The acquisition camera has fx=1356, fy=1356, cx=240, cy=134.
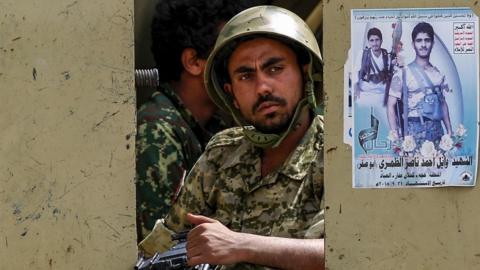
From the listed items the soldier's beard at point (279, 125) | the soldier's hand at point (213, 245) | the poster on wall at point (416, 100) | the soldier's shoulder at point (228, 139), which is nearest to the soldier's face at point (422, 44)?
the poster on wall at point (416, 100)

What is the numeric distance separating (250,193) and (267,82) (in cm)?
40

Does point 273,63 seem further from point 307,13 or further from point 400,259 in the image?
point 307,13

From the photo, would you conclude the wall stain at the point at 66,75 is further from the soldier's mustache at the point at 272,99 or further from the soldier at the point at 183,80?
the soldier at the point at 183,80

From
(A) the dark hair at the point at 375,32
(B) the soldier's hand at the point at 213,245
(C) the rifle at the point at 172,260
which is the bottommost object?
(C) the rifle at the point at 172,260

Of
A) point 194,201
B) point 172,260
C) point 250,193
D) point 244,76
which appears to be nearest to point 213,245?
point 172,260

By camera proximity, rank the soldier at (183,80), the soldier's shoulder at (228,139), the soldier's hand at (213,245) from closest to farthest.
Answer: the soldier's hand at (213,245), the soldier's shoulder at (228,139), the soldier at (183,80)

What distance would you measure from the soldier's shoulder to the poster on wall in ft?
2.94

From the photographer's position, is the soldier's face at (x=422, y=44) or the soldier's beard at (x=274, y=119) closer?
the soldier's face at (x=422, y=44)

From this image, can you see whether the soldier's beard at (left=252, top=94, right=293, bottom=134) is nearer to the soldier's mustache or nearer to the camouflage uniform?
the soldier's mustache

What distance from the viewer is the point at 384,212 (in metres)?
4.20

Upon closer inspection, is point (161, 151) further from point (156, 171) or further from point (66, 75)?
point (66, 75)

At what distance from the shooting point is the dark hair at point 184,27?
20.3ft

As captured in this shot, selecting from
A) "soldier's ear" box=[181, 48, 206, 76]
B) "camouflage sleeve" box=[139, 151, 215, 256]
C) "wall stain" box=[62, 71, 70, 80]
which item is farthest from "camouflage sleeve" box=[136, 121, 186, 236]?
"wall stain" box=[62, 71, 70, 80]

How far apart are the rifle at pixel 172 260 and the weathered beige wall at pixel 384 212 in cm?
65
